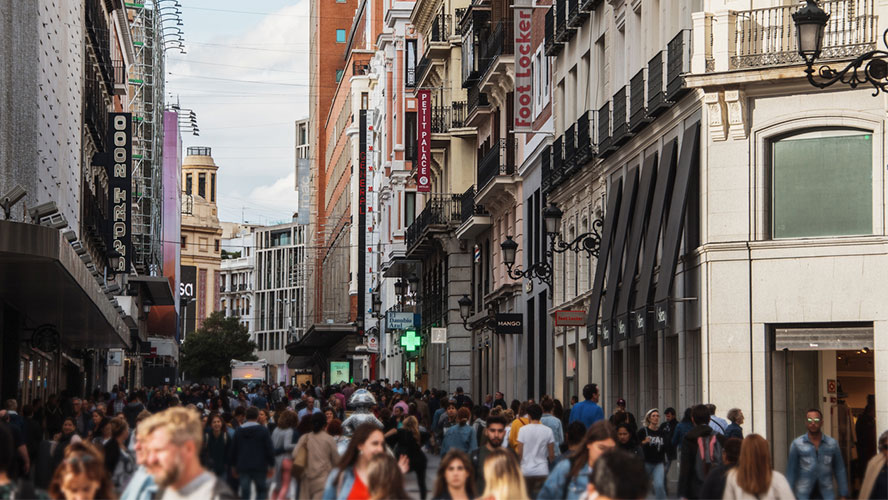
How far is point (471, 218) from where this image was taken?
51.5m

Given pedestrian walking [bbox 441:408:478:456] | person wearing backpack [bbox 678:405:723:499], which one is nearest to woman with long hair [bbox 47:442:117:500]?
person wearing backpack [bbox 678:405:723:499]

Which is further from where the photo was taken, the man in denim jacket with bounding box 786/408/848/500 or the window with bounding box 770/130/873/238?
the window with bounding box 770/130/873/238

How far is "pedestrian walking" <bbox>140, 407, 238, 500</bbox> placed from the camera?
24.3 ft

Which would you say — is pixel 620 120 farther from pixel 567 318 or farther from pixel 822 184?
pixel 822 184

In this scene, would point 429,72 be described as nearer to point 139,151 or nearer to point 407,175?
point 407,175

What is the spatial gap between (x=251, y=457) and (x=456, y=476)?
A: 8.68m

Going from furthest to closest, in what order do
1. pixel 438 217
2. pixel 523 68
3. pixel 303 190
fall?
1. pixel 303 190
2. pixel 438 217
3. pixel 523 68

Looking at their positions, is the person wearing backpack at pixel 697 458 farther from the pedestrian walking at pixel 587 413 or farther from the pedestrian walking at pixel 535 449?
the pedestrian walking at pixel 587 413

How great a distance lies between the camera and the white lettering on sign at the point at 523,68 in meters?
42.4

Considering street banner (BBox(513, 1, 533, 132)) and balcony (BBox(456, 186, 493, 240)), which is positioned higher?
street banner (BBox(513, 1, 533, 132))

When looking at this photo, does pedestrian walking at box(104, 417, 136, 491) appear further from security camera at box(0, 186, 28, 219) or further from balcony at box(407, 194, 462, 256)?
balcony at box(407, 194, 462, 256)

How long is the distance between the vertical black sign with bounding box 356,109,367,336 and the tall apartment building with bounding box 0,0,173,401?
19361 mm

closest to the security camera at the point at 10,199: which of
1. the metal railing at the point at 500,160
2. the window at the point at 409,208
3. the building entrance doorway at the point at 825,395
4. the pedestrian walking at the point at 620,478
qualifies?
the building entrance doorway at the point at 825,395

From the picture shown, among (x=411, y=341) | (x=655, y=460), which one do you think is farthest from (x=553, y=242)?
(x=411, y=341)
